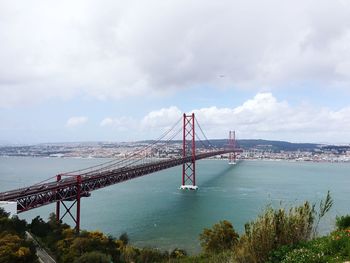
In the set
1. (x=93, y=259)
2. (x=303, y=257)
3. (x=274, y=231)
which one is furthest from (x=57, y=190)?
(x=303, y=257)

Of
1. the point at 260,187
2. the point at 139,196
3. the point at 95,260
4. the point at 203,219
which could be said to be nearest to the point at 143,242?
the point at 203,219

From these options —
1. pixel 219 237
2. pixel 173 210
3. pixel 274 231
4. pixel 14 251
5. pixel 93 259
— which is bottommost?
pixel 173 210

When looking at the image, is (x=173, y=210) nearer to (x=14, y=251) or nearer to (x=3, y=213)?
(x=3, y=213)

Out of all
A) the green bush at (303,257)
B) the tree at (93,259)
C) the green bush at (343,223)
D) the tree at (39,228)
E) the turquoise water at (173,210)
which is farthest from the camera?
the turquoise water at (173,210)

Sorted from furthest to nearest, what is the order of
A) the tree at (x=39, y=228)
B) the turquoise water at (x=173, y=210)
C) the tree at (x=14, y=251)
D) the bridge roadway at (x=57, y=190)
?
the turquoise water at (x=173, y=210), the bridge roadway at (x=57, y=190), the tree at (x=39, y=228), the tree at (x=14, y=251)

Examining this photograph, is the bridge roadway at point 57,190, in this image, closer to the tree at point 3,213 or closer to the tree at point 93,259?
the tree at point 3,213

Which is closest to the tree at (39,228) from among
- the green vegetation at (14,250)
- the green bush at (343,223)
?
the green vegetation at (14,250)

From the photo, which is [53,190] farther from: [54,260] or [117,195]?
[117,195]

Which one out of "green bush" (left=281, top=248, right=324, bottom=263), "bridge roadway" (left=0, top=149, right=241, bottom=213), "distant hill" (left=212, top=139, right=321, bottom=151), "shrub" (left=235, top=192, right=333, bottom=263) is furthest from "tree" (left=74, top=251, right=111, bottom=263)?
"distant hill" (left=212, top=139, right=321, bottom=151)

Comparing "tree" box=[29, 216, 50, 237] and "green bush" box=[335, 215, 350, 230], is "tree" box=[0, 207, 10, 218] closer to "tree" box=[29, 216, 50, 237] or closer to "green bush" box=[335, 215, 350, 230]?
"tree" box=[29, 216, 50, 237]

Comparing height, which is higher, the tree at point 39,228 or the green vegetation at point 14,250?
the green vegetation at point 14,250

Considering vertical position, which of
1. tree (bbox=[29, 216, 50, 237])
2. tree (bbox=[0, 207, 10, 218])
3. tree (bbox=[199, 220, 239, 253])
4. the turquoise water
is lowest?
the turquoise water

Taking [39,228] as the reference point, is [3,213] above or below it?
above
